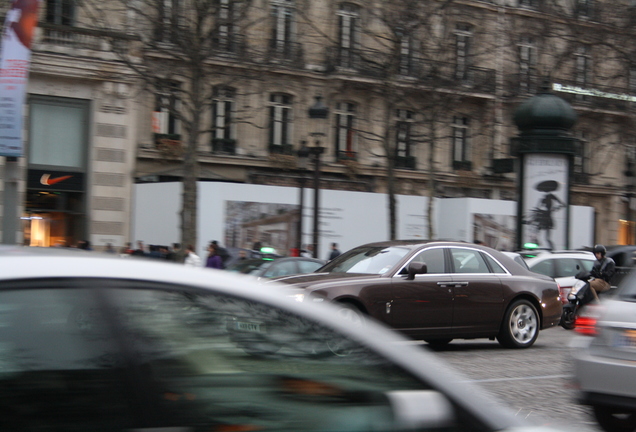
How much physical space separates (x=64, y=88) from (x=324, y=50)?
1100cm

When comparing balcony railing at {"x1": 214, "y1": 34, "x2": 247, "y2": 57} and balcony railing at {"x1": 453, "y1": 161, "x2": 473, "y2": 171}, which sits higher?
balcony railing at {"x1": 214, "y1": 34, "x2": 247, "y2": 57}

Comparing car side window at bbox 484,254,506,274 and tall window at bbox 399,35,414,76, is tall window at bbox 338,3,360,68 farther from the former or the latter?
car side window at bbox 484,254,506,274

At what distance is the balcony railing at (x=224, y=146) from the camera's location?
3147 centimetres

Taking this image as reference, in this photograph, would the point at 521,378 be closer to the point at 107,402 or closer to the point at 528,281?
the point at 528,281

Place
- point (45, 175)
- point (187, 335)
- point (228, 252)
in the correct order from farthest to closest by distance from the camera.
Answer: point (45, 175), point (228, 252), point (187, 335)

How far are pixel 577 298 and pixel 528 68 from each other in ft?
61.4

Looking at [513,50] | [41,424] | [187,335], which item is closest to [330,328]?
[187,335]

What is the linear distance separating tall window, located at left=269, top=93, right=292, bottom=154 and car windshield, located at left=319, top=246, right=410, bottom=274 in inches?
840

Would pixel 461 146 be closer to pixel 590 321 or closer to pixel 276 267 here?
pixel 276 267

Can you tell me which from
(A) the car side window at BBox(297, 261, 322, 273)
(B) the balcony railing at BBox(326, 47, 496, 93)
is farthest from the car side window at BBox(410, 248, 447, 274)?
(B) the balcony railing at BBox(326, 47, 496, 93)

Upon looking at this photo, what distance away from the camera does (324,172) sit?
33469 mm

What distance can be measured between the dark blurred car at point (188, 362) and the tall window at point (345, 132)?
1242 inches

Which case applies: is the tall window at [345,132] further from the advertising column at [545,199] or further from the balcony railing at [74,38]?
the advertising column at [545,199]

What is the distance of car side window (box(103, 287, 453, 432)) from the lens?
236 cm
